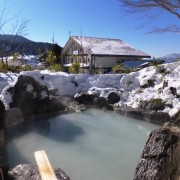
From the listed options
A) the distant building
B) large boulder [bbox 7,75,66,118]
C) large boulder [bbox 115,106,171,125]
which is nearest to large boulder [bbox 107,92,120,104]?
large boulder [bbox 115,106,171,125]

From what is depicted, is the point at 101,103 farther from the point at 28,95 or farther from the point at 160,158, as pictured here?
the point at 160,158

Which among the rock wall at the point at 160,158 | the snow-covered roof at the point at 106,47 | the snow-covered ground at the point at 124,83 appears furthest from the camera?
the snow-covered roof at the point at 106,47

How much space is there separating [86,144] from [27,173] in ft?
10.0

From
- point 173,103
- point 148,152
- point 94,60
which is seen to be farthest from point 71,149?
point 94,60

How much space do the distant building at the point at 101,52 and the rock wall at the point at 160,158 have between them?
16.2m

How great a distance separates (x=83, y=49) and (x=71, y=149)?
1552 centimetres

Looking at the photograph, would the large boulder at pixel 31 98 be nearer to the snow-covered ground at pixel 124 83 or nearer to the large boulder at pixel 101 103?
the snow-covered ground at pixel 124 83

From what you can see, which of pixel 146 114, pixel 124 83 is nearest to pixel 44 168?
pixel 146 114

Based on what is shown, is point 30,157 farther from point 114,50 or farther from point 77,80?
point 114,50

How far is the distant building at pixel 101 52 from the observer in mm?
19680

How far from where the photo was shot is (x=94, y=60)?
64.8ft

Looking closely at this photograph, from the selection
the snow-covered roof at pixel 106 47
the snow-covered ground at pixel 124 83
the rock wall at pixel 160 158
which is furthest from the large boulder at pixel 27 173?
the snow-covered roof at pixel 106 47

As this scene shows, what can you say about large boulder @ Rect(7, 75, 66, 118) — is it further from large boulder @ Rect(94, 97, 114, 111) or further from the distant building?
the distant building

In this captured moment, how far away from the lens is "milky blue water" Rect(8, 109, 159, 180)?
471 cm
